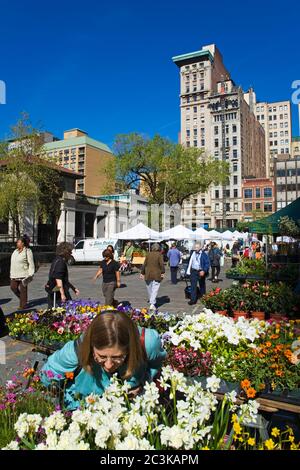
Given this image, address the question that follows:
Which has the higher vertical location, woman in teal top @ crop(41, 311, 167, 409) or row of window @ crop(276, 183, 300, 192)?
row of window @ crop(276, 183, 300, 192)

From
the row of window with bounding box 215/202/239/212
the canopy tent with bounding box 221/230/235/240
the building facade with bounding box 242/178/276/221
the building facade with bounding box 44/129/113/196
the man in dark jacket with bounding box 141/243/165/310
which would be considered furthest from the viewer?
the building facade with bounding box 44/129/113/196

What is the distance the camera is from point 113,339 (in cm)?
211

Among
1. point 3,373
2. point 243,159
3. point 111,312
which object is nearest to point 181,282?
point 3,373

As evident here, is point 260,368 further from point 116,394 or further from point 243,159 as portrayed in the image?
point 243,159

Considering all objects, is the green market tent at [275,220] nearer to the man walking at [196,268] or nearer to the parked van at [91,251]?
the man walking at [196,268]

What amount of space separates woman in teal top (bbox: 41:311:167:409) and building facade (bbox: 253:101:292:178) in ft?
470

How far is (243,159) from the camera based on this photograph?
103062 millimetres

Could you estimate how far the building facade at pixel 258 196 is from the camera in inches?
3666

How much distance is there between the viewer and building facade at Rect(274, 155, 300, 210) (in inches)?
3484

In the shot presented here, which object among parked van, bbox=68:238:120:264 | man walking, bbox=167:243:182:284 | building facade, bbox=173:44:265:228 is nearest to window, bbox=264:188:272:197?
building facade, bbox=173:44:265:228

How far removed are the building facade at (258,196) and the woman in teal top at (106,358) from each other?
305ft

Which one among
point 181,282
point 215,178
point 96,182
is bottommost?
point 181,282

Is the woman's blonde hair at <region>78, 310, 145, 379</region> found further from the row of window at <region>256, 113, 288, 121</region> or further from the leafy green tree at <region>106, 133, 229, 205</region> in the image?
the row of window at <region>256, 113, 288, 121</region>
